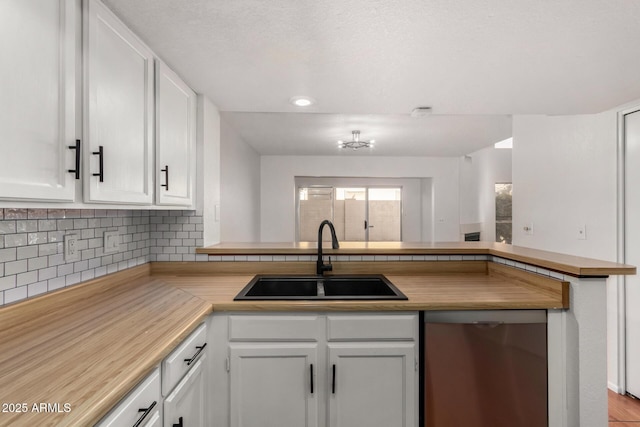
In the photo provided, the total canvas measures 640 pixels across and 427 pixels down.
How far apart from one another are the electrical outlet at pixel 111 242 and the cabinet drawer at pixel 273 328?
75cm

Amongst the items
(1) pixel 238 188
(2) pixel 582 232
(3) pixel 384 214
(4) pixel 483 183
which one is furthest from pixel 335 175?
(2) pixel 582 232

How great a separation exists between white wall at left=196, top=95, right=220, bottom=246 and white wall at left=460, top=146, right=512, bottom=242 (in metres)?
5.03

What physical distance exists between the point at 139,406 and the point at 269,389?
69 cm

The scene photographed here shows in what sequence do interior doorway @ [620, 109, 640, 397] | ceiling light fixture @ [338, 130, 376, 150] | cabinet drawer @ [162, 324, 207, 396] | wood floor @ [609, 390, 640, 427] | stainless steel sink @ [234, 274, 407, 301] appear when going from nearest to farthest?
cabinet drawer @ [162, 324, 207, 396] < stainless steel sink @ [234, 274, 407, 301] < wood floor @ [609, 390, 640, 427] < interior doorway @ [620, 109, 640, 397] < ceiling light fixture @ [338, 130, 376, 150]

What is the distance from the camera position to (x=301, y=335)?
1.52 m

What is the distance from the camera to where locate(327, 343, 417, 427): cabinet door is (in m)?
1.52

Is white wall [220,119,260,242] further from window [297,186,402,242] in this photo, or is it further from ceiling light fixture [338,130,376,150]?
ceiling light fixture [338,130,376,150]

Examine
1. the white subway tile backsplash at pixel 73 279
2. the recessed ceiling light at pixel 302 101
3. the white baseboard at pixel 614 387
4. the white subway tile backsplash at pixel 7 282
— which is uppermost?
the recessed ceiling light at pixel 302 101

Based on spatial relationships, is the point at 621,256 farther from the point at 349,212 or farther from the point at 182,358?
the point at 349,212

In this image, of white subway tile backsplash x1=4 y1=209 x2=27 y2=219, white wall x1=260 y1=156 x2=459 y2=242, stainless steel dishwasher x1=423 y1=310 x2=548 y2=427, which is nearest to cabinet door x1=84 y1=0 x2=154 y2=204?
white subway tile backsplash x1=4 y1=209 x2=27 y2=219

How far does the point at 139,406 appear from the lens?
0.93 meters

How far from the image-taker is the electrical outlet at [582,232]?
278 cm

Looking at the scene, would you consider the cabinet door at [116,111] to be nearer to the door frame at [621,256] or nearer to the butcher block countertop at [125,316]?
the butcher block countertop at [125,316]

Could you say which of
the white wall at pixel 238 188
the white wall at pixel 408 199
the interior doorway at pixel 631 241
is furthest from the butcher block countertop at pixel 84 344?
the white wall at pixel 408 199
